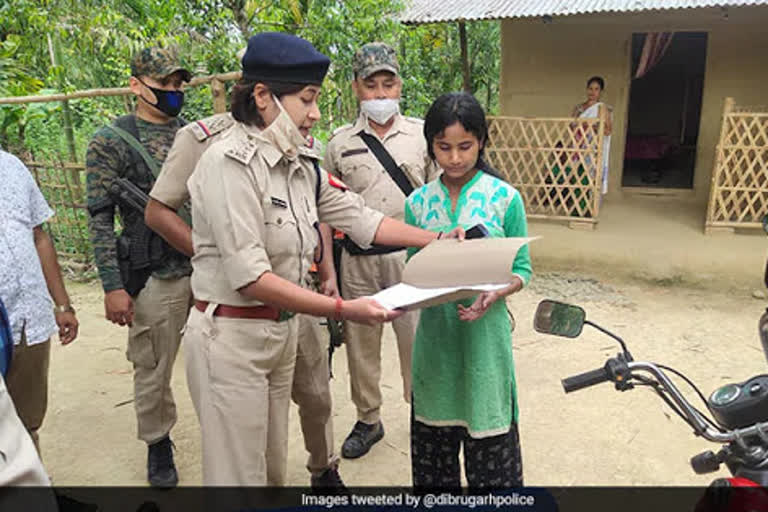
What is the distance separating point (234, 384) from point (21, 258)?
39.6 inches

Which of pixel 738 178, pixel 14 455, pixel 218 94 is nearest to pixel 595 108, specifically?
pixel 738 178

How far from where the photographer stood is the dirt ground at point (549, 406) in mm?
2938

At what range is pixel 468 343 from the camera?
6.45 ft

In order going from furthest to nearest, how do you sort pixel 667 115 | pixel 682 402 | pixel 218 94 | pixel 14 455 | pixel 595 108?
pixel 667 115 → pixel 595 108 → pixel 218 94 → pixel 682 402 → pixel 14 455

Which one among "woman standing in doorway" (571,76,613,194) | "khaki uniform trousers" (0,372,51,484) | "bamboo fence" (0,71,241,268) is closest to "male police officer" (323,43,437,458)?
"khaki uniform trousers" (0,372,51,484)

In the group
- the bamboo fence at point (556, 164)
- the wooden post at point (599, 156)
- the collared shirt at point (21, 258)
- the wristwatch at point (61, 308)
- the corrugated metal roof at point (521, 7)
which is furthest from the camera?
the bamboo fence at point (556, 164)

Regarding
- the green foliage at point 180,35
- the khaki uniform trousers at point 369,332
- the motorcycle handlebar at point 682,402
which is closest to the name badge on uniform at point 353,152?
the khaki uniform trousers at point 369,332

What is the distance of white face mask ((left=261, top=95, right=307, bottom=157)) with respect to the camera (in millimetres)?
1770

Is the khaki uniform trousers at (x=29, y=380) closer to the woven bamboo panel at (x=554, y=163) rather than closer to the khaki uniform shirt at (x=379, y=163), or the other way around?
the khaki uniform shirt at (x=379, y=163)

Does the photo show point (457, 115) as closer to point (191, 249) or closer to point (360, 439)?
point (191, 249)

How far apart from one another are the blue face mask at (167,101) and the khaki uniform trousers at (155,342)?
777mm

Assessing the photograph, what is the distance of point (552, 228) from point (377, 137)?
154 inches

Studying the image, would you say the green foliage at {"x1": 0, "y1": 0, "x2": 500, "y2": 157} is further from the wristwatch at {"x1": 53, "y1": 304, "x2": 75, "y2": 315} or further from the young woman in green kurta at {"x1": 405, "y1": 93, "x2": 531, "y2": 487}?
the young woman in green kurta at {"x1": 405, "y1": 93, "x2": 531, "y2": 487}

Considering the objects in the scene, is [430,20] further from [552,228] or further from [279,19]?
[552,228]
